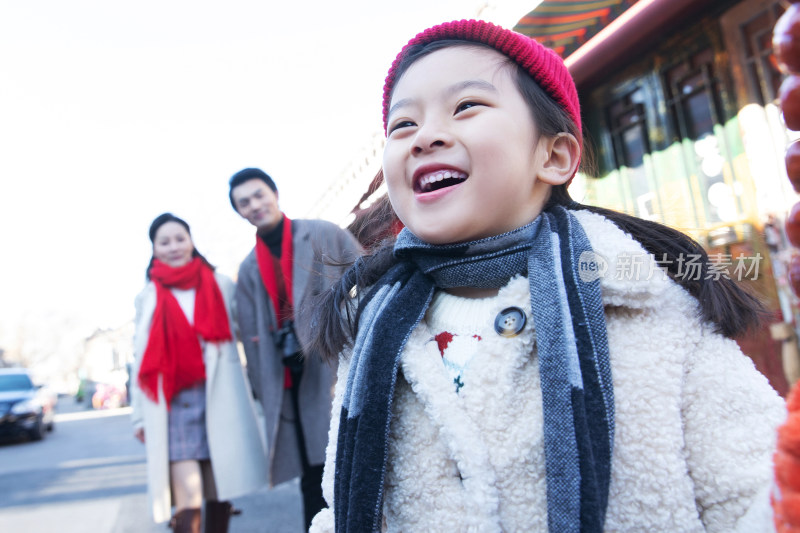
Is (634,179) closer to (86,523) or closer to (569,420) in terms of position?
(569,420)

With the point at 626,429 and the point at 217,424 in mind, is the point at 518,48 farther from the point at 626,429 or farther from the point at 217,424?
the point at 217,424

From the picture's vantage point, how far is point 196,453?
10.7ft

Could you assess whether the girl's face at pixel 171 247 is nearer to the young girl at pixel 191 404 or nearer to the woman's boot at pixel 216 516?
the young girl at pixel 191 404

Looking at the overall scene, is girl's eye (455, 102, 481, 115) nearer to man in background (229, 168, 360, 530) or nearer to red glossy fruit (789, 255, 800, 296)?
red glossy fruit (789, 255, 800, 296)

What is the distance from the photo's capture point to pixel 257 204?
331 centimetres

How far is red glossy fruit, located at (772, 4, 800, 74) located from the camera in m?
0.57

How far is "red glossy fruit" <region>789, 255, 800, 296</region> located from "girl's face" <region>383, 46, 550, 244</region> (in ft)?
2.14

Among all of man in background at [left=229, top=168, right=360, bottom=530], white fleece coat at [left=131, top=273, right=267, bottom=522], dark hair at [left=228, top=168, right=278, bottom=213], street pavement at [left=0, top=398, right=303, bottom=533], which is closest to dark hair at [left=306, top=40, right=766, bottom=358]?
man in background at [left=229, top=168, right=360, bottom=530]

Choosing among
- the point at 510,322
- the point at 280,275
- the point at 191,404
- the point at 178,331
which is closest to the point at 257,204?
the point at 280,275

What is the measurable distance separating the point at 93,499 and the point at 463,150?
6.00 meters

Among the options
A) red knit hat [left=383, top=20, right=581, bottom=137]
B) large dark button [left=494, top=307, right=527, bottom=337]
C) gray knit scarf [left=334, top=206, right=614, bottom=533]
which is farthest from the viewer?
red knit hat [left=383, top=20, right=581, bottom=137]

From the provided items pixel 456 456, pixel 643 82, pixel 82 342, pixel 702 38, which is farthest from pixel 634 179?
pixel 82 342

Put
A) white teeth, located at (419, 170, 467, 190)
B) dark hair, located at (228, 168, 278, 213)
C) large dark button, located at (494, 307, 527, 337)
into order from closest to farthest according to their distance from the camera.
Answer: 1. large dark button, located at (494, 307, 527, 337)
2. white teeth, located at (419, 170, 467, 190)
3. dark hair, located at (228, 168, 278, 213)

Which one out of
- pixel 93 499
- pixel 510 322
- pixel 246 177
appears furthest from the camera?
pixel 93 499
